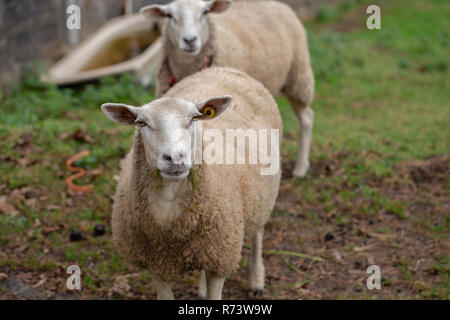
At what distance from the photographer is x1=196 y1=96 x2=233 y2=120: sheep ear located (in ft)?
10.7

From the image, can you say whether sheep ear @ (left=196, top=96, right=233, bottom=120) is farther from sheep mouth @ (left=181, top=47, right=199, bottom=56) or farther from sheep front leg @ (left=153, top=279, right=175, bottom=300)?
sheep mouth @ (left=181, top=47, right=199, bottom=56)

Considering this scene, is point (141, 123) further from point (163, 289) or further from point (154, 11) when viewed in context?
point (154, 11)

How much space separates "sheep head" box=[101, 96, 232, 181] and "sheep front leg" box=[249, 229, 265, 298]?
58.7 inches

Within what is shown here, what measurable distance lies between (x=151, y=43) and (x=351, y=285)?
22.3ft

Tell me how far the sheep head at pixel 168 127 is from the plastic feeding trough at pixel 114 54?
Answer: 489 cm

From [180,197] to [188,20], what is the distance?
2594 mm

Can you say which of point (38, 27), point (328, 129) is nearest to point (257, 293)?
point (328, 129)

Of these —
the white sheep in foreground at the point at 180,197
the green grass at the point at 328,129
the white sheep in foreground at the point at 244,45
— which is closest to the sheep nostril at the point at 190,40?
the white sheep in foreground at the point at 244,45

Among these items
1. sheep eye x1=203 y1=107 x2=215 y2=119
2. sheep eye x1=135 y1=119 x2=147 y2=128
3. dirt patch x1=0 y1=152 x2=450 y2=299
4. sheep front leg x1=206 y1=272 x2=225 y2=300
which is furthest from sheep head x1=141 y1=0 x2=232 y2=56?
sheep front leg x1=206 y1=272 x2=225 y2=300

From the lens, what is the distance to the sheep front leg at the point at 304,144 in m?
6.36

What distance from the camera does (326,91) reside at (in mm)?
9266

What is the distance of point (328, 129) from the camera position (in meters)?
7.63

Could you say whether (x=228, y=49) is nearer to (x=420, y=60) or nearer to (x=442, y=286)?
(x=442, y=286)

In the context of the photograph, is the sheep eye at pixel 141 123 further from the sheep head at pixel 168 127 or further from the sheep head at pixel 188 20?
the sheep head at pixel 188 20
